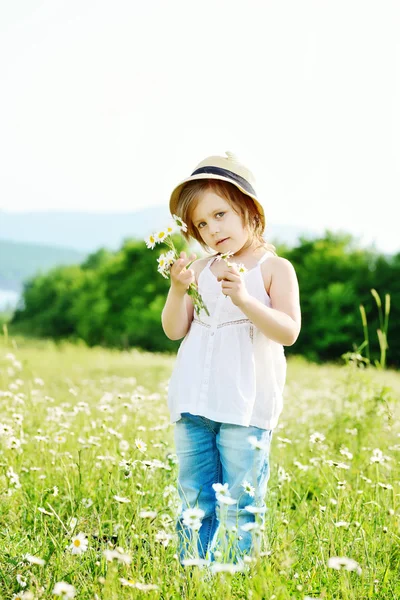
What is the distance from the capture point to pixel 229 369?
3.24 metres

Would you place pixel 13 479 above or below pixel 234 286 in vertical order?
below

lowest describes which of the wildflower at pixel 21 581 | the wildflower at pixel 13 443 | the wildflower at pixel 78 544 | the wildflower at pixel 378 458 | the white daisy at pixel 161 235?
the wildflower at pixel 21 581

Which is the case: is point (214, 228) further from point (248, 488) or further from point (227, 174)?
point (248, 488)

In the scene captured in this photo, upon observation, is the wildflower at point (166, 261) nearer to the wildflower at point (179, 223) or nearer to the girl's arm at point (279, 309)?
the wildflower at point (179, 223)

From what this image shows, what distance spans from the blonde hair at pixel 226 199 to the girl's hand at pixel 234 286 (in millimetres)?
440

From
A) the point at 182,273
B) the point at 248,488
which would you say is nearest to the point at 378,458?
the point at 248,488

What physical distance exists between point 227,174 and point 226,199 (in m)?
0.12

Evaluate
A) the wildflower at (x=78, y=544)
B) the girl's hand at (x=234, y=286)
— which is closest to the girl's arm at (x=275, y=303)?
the girl's hand at (x=234, y=286)

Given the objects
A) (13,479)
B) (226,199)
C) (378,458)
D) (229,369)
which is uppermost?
(226,199)

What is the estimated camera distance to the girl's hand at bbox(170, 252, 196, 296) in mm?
3154

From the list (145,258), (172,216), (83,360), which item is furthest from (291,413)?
(145,258)

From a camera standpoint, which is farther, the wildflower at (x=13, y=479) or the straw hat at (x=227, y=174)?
the wildflower at (x=13, y=479)

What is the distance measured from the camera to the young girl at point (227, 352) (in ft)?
10.4

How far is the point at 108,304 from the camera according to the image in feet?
97.1
